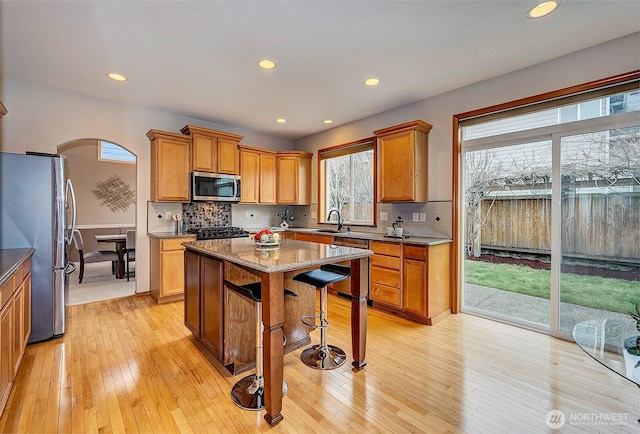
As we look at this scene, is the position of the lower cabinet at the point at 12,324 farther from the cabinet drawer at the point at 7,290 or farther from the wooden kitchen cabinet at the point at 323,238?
the wooden kitchen cabinet at the point at 323,238

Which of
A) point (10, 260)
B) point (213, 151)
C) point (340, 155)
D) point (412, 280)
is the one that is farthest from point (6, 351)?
point (340, 155)

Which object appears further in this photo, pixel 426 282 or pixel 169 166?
pixel 169 166

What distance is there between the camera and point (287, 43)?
8.25ft

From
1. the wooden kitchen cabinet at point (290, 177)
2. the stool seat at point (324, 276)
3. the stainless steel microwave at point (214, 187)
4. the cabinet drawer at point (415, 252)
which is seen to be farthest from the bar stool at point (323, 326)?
the wooden kitchen cabinet at point (290, 177)

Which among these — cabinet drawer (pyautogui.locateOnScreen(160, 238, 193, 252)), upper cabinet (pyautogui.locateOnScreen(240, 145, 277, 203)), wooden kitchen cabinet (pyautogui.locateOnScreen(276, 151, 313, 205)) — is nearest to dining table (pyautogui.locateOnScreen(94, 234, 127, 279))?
cabinet drawer (pyautogui.locateOnScreen(160, 238, 193, 252))

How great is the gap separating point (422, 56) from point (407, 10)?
706 millimetres

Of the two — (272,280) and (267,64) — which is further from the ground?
(267,64)

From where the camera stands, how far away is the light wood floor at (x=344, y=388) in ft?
5.60

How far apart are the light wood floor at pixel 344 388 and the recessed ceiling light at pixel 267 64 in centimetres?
275

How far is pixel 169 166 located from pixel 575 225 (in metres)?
4.85

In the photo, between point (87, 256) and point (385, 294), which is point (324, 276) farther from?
point (87, 256)

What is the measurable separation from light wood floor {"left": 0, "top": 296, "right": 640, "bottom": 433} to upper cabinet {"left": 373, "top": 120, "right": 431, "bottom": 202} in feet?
5.53

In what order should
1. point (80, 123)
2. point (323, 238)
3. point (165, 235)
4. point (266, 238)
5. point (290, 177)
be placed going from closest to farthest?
point (266, 238)
point (80, 123)
point (165, 235)
point (323, 238)
point (290, 177)

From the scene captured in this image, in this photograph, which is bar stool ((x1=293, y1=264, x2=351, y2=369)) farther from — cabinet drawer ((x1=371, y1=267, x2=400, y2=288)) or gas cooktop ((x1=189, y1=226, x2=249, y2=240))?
gas cooktop ((x1=189, y1=226, x2=249, y2=240))
